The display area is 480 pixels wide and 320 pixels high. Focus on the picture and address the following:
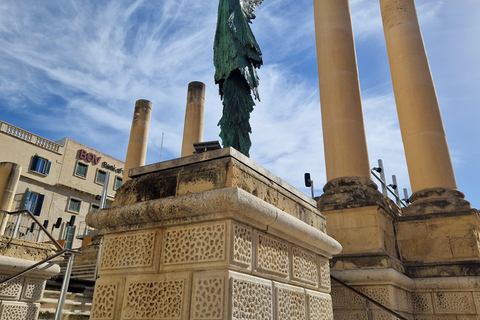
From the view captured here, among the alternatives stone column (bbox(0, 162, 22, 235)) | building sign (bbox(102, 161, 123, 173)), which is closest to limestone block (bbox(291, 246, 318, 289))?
stone column (bbox(0, 162, 22, 235))

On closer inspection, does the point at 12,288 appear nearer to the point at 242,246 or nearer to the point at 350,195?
the point at 242,246

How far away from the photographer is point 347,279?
6715 mm

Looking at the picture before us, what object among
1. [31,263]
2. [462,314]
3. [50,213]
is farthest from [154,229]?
[50,213]

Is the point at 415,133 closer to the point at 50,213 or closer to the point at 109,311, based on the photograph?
the point at 109,311

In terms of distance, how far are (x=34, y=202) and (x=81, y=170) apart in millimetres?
5655

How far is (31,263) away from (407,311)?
677cm

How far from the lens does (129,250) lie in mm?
3605

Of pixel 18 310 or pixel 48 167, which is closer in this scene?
pixel 18 310

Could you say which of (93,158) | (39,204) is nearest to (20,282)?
(39,204)

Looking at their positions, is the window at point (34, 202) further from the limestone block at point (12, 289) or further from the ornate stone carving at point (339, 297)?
the ornate stone carving at point (339, 297)

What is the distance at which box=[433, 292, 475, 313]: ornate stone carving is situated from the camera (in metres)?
7.16

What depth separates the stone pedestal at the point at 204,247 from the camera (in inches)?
120

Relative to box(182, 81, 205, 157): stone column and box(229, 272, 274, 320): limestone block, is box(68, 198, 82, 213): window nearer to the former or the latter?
box(182, 81, 205, 157): stone column

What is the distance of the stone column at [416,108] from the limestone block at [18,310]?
837cm
